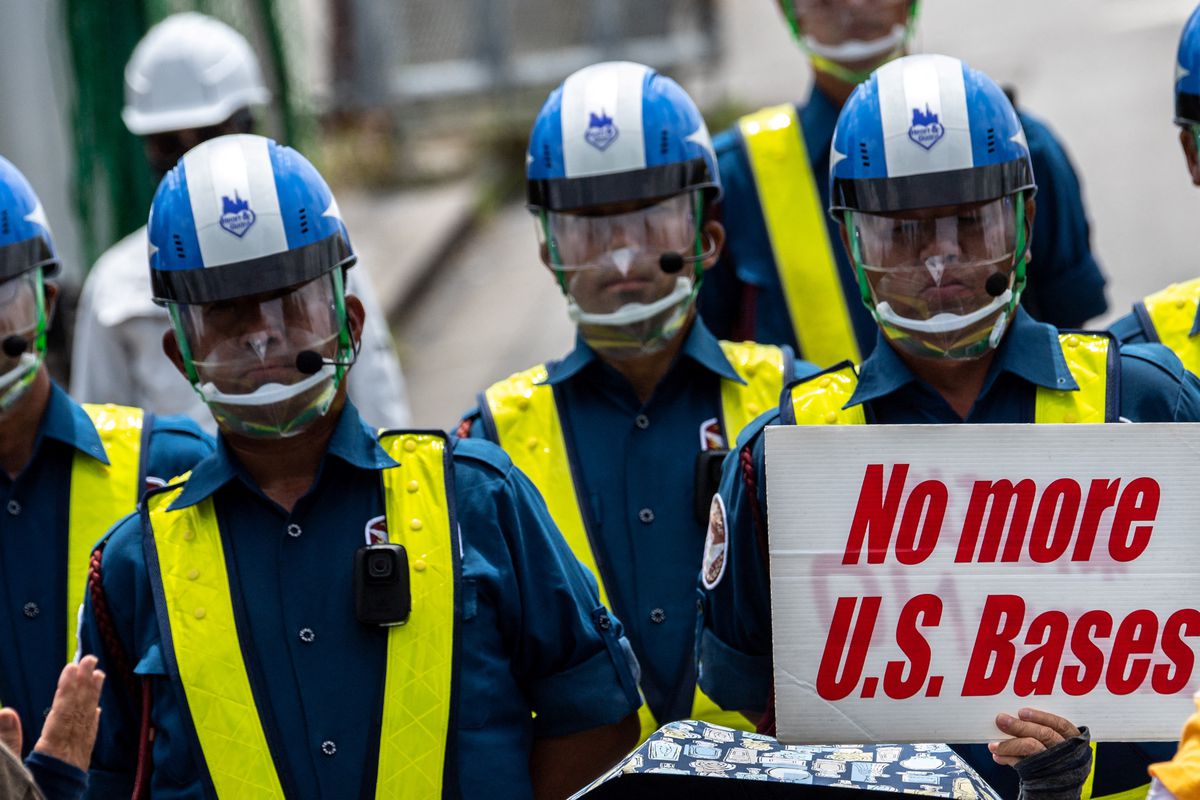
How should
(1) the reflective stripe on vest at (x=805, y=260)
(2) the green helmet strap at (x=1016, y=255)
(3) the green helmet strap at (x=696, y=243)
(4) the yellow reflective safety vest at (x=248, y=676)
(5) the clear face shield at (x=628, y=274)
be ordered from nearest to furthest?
(4) the yellow reflective safety vest at (x=248, y=676), (2) the green helmet strap at (x=1016, y=255), (5) the clear face shield at (x=628, y=274), (3) the green helmet strap at (x=696, y=243), (1) the reflective stripe on vest at (x=805, y=260)

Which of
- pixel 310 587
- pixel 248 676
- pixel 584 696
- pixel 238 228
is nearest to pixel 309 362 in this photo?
pixel 238 228

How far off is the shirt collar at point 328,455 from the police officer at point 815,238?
6.21ft

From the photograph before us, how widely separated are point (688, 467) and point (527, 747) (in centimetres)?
99

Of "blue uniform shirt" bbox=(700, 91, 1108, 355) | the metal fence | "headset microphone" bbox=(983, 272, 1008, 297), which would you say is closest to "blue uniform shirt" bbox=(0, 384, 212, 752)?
"blue uniform shirt" bbox=(700, 91, 1108, 355)

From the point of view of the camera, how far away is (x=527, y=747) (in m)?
3.90

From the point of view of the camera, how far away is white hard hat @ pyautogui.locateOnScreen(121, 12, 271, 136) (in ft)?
22.5

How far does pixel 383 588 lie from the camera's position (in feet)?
12.4

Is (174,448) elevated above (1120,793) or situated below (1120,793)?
above

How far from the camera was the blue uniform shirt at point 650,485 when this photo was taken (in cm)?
458

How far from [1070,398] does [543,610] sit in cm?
106

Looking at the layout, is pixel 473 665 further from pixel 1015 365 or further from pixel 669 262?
pixel 669 262

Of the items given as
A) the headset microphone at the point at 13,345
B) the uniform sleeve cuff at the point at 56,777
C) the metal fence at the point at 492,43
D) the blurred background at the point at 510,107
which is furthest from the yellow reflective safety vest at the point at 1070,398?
the metal fence at the point at 492,43

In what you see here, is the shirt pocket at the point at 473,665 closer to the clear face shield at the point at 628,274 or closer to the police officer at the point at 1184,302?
the clear face shield at the point at 628,274

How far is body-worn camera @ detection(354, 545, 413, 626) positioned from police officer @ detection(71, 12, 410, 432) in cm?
213
